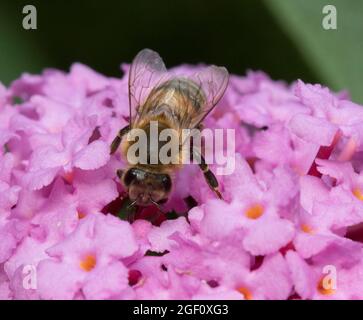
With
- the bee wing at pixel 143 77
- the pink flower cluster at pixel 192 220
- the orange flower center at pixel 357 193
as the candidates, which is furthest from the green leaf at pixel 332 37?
the orange flower center at pixel 357 193

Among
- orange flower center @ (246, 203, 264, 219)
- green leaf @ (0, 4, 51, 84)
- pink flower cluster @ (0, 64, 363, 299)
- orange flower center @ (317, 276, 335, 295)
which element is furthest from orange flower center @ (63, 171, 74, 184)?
green leaf @ (0, 4, 51, 84)

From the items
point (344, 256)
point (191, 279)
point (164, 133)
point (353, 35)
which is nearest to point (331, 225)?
point (344, 256)

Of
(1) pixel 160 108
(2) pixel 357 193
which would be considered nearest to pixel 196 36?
(1) pixel 160 108

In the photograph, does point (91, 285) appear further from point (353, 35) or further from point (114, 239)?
point (353, 35)

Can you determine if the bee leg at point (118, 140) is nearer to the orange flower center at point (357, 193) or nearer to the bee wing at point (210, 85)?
the bee wing at point (210, 85)

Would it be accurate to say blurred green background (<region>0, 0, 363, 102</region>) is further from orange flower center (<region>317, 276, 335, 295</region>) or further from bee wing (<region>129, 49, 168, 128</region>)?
orange flower center (<region>317, 276, 335, 295</region>)

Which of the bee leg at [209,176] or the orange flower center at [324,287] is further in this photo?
the bee leg at [209,176]

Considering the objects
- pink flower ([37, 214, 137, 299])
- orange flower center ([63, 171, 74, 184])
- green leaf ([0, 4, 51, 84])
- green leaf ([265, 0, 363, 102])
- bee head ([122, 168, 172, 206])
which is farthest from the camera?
green leaf ([0, 4, 51, 84])
